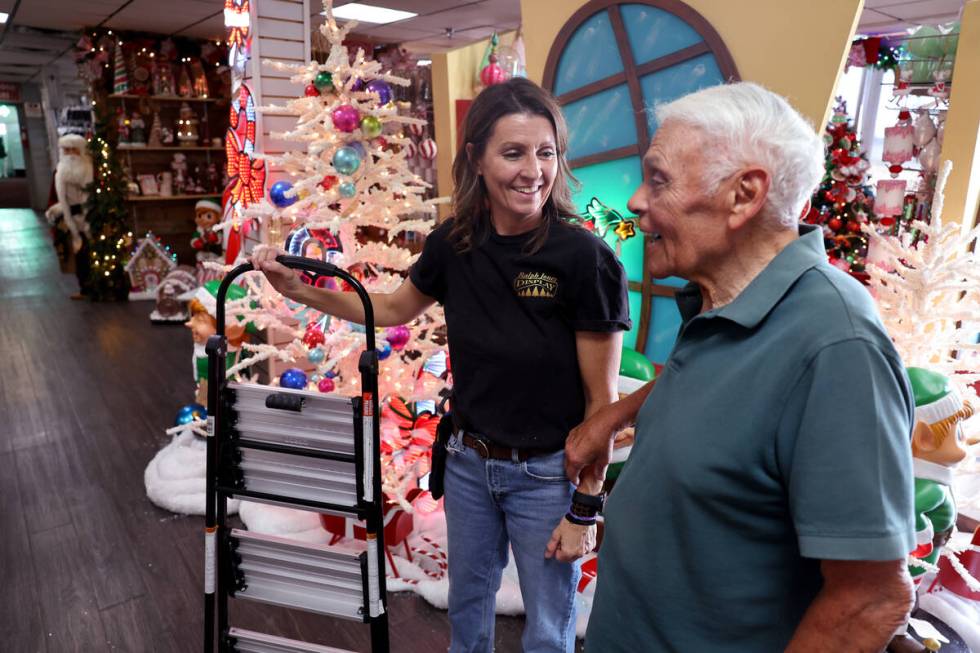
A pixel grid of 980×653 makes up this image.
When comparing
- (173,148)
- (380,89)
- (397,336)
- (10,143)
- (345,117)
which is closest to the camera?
(345,117)

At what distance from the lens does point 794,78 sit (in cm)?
204

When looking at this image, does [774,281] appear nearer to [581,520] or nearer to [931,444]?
[581,520]

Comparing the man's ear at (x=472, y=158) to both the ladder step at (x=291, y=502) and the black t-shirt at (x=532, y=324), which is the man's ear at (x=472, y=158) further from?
the ladder step at (x=291, y=502)

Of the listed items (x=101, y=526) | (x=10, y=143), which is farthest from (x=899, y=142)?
(x=10, y=143)

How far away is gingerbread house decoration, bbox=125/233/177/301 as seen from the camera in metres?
7.34

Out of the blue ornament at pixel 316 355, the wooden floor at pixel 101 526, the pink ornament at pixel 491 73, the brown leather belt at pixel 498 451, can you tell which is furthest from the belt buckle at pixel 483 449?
the pink ornament at pixel 491 73

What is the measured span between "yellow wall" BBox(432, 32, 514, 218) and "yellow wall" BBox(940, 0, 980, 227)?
346cm

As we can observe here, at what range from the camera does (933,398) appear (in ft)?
6.19

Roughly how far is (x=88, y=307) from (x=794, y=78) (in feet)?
23.9

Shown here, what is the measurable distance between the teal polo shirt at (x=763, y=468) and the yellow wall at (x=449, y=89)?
4886 mm

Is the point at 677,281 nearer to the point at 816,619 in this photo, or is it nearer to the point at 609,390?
the point at 609,390

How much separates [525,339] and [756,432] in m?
0.62

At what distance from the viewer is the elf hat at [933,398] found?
73.5 inches

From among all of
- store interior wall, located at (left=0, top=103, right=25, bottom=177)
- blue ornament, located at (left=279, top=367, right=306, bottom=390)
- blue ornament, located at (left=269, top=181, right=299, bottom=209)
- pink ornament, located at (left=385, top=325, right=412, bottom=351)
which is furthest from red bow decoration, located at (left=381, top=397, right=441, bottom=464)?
store interior wall, located at (left=0, top=103, right=25, bottom=177)
